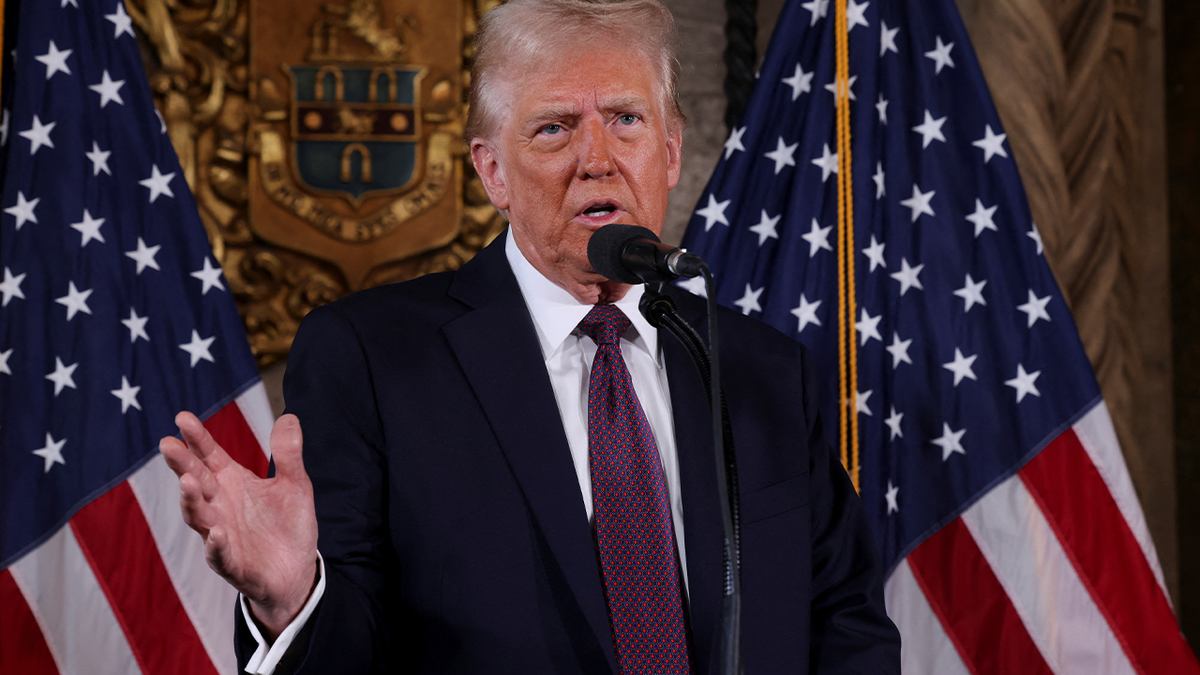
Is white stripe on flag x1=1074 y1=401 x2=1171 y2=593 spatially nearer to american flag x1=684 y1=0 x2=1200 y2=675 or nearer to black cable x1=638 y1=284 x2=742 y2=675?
american flag x1=684 y1=0 x2=1200 y2=675

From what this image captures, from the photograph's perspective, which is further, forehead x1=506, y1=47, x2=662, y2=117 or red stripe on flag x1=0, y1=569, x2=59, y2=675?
red stripe on flag x1=0, y1=569, x2=59, y2=675

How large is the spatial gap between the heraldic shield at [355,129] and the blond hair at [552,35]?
101cm

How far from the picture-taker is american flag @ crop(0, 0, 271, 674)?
2193mm

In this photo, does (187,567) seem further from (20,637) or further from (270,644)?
(270,644)

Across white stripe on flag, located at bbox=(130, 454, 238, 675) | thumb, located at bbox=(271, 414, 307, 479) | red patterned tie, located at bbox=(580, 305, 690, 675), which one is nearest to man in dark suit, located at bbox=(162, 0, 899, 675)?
red patterned tie, located at bbox=(580, 305, 690, 675)

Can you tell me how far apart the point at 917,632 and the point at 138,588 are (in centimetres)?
167

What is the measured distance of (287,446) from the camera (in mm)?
1146

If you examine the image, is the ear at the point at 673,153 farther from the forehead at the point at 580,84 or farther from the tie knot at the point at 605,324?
the tie knot at the point at 605,324

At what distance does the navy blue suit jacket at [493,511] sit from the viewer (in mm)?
1413

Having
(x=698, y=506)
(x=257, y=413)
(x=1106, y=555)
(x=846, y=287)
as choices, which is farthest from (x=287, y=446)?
(x=1106, y=555)

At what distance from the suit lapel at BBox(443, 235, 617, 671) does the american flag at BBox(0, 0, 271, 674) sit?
95 cm

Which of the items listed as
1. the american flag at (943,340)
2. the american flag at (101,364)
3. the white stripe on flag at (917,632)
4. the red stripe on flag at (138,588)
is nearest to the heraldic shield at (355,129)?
the american flag at (101,364)

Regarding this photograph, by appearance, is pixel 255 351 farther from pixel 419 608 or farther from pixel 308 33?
pixel 419 608

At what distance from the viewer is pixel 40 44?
90.5 inches
